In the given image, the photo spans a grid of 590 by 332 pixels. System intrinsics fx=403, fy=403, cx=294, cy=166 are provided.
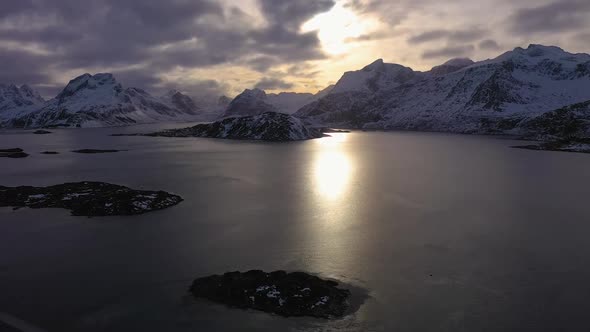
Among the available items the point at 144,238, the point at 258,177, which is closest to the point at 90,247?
the point at 144,238

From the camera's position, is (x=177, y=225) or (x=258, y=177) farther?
(x=258, y=177)

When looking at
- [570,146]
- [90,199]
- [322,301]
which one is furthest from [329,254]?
[570,146]

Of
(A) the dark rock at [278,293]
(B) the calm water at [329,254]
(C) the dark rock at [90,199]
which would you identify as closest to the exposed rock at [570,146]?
(B) the calm water at [329,254]

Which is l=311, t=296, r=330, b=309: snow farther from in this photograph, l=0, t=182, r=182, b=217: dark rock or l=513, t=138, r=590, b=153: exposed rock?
l=513, t=138, r=590, b=153: exposed rock

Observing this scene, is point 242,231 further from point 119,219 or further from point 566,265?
point 566,265

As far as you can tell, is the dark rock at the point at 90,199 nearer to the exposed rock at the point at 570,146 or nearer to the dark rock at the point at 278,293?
the dark rock at the point at 278,293
